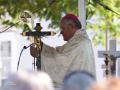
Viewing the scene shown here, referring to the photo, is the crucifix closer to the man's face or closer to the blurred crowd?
the man's face

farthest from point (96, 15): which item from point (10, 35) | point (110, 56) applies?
point (10, 35)

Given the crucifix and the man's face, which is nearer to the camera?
the man's face

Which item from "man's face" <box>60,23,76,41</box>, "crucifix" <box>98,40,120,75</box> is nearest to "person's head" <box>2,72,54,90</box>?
"man's face" <box>60,23,76,41</box>

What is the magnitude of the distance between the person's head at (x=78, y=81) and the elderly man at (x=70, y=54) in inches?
102

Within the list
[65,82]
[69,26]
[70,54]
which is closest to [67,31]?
[69,26]

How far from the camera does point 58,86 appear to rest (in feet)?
16.6

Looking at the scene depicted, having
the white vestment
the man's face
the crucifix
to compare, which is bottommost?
the crucifix

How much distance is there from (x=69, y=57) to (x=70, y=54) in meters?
0.03

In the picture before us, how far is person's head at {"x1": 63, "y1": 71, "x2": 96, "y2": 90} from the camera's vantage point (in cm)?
241

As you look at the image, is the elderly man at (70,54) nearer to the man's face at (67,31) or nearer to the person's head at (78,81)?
the man's face at (67,31)

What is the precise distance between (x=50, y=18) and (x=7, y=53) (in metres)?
8.23

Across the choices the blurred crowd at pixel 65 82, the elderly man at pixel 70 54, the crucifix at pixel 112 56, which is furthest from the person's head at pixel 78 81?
the crucifix at pixel 112 56

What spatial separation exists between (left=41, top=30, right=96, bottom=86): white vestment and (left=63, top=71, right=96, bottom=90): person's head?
A: 8.54 feet

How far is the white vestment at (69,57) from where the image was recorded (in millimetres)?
5219
